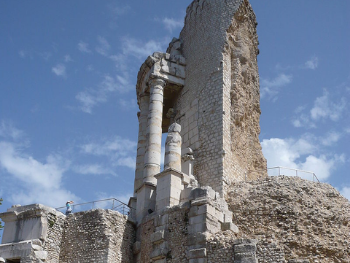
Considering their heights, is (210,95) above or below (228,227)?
above

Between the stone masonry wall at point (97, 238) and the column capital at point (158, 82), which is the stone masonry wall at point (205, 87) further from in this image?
the stone masonry wall at point (97, 238)

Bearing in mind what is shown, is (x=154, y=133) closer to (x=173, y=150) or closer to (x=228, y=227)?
(x=173, y=150)

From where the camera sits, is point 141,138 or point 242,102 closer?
point 242,102

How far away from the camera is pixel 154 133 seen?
2633 cm

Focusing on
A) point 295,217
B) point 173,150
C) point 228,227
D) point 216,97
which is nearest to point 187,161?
point 173,150

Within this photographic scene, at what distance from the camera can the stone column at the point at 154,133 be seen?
25.2 metres

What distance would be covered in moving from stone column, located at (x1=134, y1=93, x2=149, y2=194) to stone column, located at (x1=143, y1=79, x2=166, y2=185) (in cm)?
127

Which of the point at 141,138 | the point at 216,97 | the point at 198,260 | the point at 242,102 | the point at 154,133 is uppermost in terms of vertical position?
the point at 242,102

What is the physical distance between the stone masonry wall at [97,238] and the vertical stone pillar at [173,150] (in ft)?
9.28

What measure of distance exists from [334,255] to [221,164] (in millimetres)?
6033

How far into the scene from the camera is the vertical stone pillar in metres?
23.1

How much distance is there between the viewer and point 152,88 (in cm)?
2767

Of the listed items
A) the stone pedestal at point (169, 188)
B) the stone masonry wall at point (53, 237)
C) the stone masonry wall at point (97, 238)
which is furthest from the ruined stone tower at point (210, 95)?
the stone masonry wall at point (53, 237)

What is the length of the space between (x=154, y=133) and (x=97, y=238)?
6646 millimetres
